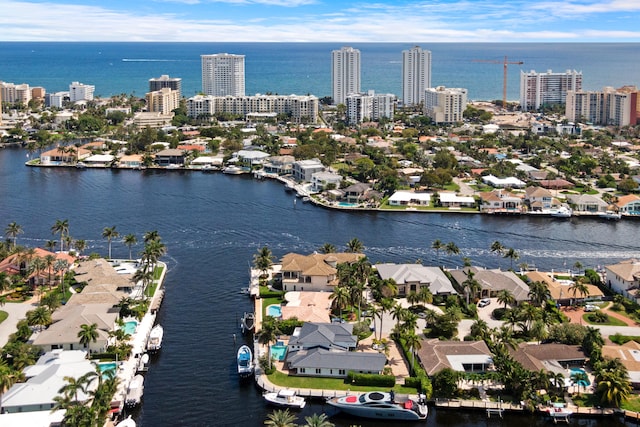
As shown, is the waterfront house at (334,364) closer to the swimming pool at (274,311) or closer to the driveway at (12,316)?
the swimming pool at (274,311)

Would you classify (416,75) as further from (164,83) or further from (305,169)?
(305,169)

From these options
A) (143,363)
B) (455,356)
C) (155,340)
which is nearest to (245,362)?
(143,363)

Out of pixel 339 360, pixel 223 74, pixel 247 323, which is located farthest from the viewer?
pixel 223 74

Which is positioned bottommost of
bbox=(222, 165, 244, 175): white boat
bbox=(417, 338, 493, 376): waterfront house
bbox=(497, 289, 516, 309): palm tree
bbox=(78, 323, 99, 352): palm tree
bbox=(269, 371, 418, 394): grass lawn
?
bbox=(269, 371, 418, 394): grass lawn

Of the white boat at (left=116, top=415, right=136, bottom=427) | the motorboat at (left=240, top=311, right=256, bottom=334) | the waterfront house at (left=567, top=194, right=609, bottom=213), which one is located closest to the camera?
the white boat at (left=116, top=415, right=136, bottom=427)

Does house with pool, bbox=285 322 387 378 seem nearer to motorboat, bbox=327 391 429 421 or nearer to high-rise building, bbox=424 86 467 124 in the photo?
motorboat, bbox=327 391 429 421

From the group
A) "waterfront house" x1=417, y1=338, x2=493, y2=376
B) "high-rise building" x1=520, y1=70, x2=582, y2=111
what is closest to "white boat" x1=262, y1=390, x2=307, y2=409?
"waterfront house" x1=417, y1=338, x2=493, y2=376
